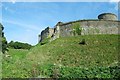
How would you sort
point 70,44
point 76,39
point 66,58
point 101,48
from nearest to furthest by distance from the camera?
point 66,58 → point 101,48 → point 70,44 → point 76,39

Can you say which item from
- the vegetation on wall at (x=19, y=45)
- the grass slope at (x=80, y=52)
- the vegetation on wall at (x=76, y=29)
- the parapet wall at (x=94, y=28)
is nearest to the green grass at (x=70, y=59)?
the grass slope at (x=80, y=52)

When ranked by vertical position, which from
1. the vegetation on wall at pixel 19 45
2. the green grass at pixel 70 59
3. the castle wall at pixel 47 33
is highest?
the castle wall at pixel 47 33

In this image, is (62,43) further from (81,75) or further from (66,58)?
(81,75)

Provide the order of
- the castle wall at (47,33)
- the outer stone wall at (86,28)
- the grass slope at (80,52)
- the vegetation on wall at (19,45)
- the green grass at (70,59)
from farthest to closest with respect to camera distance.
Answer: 1. the vegetation on wall at (19,45)
2. the castle wall at (47,33)
3. the outer stone wall at (86,28)
4. the grass slope at (80,52)
5. the green grass at (70,59)

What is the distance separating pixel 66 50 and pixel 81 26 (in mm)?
9961

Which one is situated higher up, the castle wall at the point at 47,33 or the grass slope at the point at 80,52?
the castle wall at the point at 47,33

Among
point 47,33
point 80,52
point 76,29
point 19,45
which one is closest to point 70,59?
point 80,52

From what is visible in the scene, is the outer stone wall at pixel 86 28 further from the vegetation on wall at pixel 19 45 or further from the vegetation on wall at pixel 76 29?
Answer: the vegetation on wall at pixel 19 45

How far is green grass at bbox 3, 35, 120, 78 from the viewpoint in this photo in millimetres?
22672

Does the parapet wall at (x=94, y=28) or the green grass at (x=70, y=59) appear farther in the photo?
the parapet wall at (x=94, y=28)

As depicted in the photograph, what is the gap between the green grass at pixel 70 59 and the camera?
2267 cm

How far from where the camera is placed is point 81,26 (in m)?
46.2

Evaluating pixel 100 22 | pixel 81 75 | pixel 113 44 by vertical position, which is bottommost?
pixel 81 75

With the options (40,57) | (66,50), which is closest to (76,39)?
(66,50)
